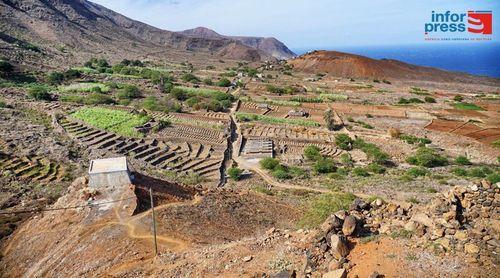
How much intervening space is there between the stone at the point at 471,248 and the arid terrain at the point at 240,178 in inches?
1.0

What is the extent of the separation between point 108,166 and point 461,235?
1237cm

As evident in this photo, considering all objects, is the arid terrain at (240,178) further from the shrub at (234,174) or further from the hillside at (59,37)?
the hillside at (59,37)

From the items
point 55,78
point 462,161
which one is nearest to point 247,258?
→ point 462,161

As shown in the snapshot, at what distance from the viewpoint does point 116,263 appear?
1082 centimetres

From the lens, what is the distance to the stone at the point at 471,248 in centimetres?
766

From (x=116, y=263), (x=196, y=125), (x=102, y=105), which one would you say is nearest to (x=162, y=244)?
(x=116, y=263)

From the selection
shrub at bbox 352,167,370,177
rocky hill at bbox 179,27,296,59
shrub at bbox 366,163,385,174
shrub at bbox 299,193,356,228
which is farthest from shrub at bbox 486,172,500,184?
rocky hill at bbox 179,27,296,59

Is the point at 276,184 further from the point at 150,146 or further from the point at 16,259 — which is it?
the point at 16,259

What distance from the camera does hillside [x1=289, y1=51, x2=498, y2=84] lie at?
74875 millimetres

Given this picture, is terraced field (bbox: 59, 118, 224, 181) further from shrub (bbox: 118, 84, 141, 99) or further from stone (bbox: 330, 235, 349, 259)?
stone (bbox: 330, 235, 349, 259)

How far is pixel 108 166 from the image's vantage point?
15.1 m

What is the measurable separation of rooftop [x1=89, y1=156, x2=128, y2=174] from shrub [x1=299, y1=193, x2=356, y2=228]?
7.48m

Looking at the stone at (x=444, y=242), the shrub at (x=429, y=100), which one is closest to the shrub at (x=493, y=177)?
the stone at (x=444, y=242)

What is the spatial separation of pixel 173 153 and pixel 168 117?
28.1 ft
